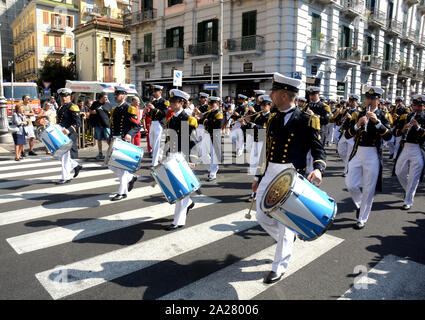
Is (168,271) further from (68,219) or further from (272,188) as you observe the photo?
(68,219)

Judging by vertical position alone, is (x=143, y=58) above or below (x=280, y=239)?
above

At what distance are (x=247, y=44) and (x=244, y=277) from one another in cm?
2269

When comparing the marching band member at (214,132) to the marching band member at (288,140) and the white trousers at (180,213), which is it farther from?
the marching band member at (288,140)

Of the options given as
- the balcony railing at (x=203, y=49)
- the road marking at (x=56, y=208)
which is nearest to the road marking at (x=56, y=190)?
the road marking at (x=56, y=208)

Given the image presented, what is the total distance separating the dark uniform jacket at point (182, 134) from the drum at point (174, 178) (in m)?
1.01

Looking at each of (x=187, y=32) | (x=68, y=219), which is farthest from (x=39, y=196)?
(x=187, y=32)

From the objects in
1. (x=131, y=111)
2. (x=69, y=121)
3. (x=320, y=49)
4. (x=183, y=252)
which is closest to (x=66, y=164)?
(x=69, y=121)

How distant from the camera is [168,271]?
13.0 feet

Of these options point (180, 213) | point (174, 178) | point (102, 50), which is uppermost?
point (102, 50)

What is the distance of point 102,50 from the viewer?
141ft

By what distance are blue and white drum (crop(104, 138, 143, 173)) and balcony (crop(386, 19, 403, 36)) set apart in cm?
3421

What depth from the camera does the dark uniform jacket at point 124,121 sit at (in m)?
7.20

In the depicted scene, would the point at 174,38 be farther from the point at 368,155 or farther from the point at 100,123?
the point at 368,155

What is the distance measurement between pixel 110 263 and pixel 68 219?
191 centimetres
